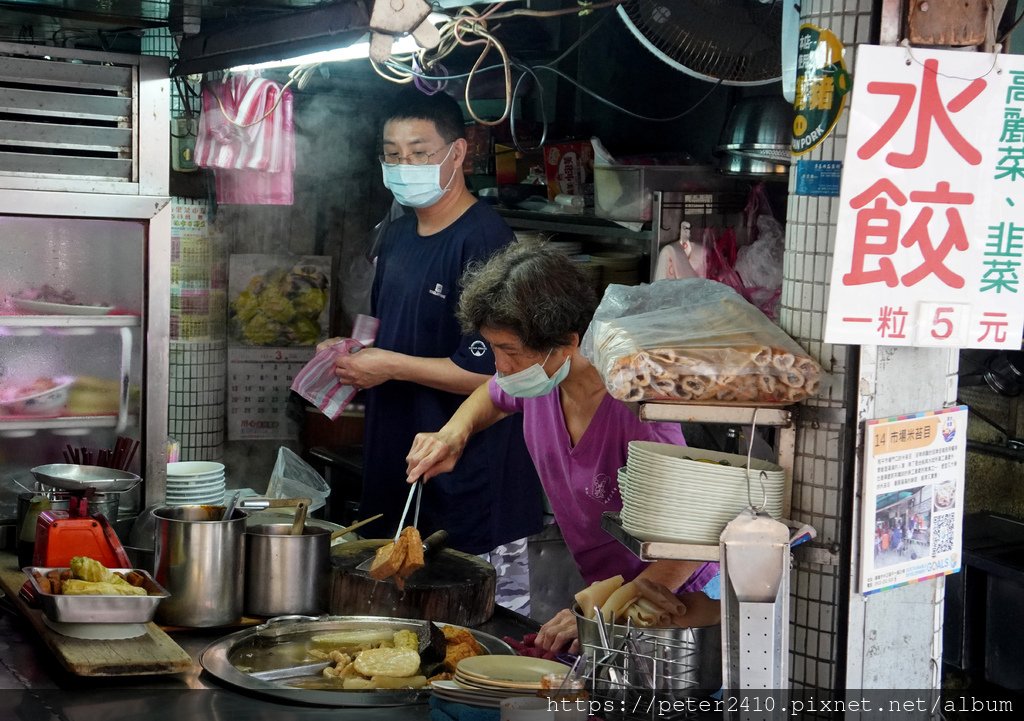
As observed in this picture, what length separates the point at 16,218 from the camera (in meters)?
3.80

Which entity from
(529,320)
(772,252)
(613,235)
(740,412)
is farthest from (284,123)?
(740,412)

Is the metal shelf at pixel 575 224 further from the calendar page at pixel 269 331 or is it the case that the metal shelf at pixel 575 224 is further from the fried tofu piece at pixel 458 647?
the fried tofu piece at pixel 458 647

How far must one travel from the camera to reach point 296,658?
2.74 m

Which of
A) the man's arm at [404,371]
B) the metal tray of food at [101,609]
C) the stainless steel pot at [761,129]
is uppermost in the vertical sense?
the stainless steel pot at [761,129]

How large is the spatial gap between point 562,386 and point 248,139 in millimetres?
2603

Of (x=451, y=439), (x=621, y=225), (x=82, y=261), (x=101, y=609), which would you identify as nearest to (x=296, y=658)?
(x=101, y=609)

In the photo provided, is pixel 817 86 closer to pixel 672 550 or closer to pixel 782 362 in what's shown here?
pixel 782 362

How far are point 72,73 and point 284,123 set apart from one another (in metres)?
1.74

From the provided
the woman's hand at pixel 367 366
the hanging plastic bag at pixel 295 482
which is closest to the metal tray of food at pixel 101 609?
the hanging plastic bag at pixel 295 482

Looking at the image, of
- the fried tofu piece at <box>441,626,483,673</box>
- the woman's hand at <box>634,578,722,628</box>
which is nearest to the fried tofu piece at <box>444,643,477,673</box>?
the fried tofu piece at <box>441,626,483,673</box>

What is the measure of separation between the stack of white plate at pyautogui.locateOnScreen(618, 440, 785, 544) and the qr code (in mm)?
318

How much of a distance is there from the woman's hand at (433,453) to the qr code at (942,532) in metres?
1.62

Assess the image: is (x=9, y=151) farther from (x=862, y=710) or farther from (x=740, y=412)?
(x=862, y=710)

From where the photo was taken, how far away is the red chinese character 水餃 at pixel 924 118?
2066mm
